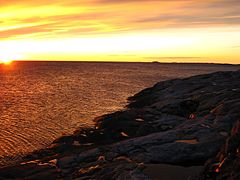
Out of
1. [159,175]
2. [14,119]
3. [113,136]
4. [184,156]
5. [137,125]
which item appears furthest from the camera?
[14,119]

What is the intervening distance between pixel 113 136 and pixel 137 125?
3577 millimetres

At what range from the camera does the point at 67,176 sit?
19.3 metres

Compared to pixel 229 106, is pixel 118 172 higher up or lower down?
lower down

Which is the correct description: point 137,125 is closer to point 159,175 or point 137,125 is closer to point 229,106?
point 229,106

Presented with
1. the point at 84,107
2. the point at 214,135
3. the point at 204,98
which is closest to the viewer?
the point at 214,135

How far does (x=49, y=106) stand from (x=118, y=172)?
1537 inches

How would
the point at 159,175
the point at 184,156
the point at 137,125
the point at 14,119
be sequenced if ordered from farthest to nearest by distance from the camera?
1. the point at 14,119
2. the point at 137,125
3. the point at 184,156
4. the point at 159,175

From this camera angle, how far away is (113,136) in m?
30.1

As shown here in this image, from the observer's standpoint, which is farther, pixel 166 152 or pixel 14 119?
pixel 14 119

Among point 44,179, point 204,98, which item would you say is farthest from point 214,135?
point 204,98

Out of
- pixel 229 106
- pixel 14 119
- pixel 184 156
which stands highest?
pixel 229 106

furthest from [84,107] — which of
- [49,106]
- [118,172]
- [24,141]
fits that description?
[118,172]

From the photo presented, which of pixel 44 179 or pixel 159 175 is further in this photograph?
pixel 44 179

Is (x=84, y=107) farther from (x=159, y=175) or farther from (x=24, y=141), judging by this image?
(x=159, y=175)
